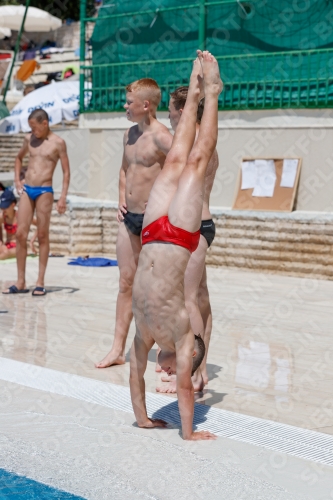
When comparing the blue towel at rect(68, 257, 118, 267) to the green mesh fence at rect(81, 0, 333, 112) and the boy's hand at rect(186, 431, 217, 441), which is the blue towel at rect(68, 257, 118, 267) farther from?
the boy's hand at rect(186, 431, 217, 441)

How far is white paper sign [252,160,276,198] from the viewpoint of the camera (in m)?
11.9

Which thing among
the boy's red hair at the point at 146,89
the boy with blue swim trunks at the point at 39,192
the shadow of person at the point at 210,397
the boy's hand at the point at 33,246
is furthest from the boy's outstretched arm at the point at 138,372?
the boy's hand at the point at 33,246

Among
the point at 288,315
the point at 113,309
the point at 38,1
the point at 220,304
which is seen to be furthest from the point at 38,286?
the point at 38,1

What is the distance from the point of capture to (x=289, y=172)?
11.7 meters

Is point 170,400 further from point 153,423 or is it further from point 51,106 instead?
point 51,106

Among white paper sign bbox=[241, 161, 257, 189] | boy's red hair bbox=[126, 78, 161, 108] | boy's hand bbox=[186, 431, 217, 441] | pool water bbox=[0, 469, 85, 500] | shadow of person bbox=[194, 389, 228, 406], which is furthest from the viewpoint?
white paper sign bbox=[241, 161, 257, 189]

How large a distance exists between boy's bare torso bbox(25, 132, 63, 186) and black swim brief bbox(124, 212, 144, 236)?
367cm

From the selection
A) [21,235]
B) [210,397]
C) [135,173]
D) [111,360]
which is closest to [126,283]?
[111,360]

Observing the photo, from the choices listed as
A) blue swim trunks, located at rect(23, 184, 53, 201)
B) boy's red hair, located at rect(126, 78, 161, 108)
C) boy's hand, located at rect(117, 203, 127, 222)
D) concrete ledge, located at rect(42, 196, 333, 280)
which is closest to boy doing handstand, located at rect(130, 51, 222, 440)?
boy's red hair, located at rect(126, 78, 161, 108)

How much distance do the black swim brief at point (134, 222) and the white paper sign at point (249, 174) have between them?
6.14m

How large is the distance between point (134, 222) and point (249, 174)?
6.25 meters

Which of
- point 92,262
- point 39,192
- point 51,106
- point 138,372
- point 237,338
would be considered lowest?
point 92,262

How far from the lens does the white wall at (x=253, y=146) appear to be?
11.5 metres

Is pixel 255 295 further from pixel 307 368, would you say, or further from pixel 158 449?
pixel 158 449
